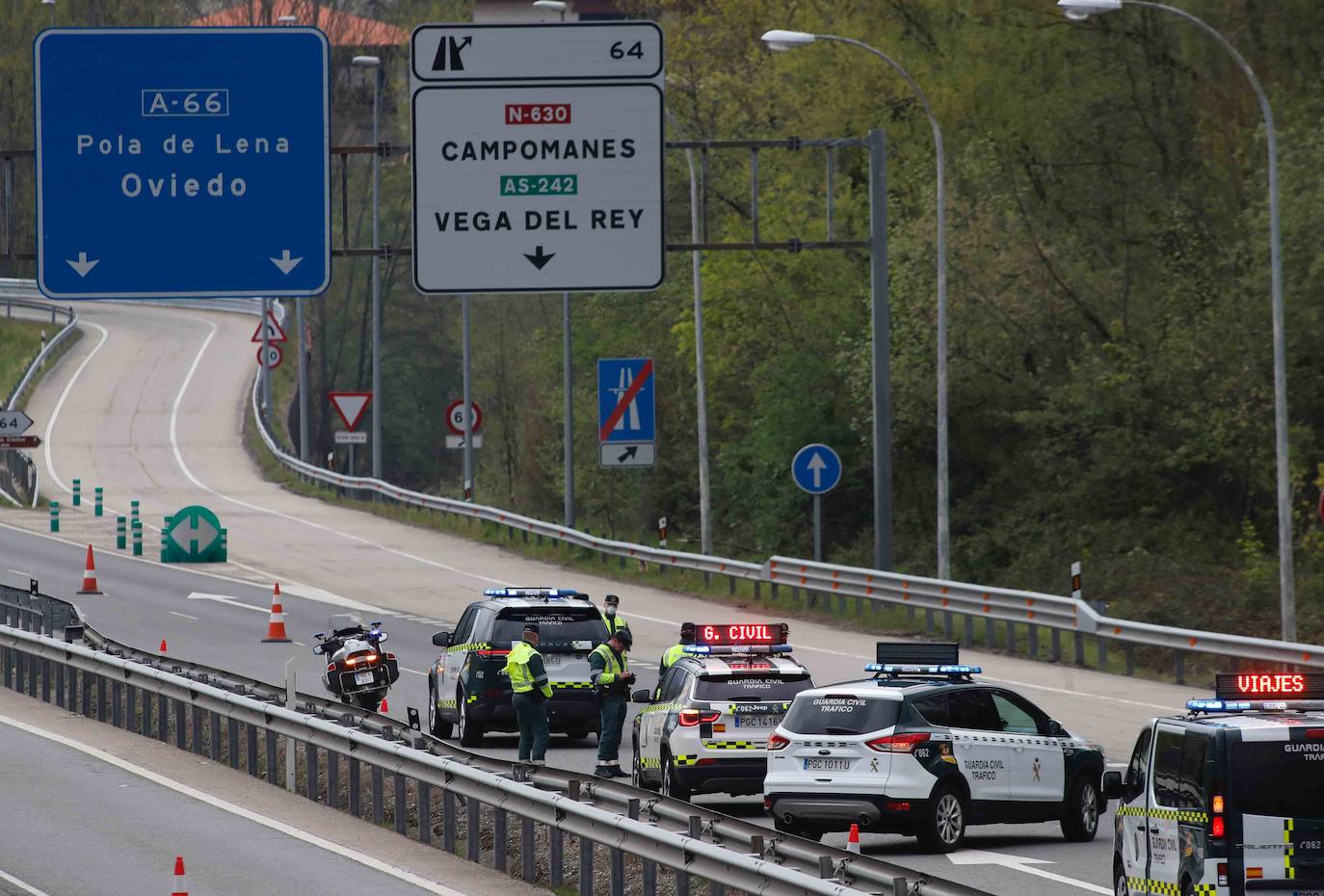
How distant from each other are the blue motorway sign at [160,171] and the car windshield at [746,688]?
334 inches

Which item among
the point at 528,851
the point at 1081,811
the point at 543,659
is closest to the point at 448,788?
the point at 528,851

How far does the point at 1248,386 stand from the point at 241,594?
17.9m

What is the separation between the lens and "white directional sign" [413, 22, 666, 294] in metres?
25.2

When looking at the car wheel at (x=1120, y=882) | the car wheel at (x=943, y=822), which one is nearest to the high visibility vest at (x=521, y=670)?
the car wheel at (x=943, y=822)

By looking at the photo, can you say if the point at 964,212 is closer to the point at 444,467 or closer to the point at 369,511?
the point at 369,511

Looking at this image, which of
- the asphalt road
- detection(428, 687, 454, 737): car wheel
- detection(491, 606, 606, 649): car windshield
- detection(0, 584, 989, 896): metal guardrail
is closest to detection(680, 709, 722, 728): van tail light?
the asphalt road

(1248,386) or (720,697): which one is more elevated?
(1248,386)

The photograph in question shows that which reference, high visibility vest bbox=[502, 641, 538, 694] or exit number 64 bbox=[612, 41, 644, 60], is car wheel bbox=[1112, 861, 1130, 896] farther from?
exit number 64 bbox=[612, 41, 644, 60]

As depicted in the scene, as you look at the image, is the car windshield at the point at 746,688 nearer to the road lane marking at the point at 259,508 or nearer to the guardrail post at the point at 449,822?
the guardrail post at the point at 449,822

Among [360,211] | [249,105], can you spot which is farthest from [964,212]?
[360,211]

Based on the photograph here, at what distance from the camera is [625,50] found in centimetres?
2534

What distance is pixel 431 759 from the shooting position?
1648 cm

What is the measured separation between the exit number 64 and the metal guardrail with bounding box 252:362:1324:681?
10.3 m

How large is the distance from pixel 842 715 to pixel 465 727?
25.0ft
